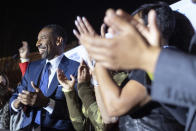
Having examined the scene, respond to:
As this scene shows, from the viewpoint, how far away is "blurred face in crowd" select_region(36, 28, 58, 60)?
76.4 inches

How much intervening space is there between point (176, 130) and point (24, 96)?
1017 mm

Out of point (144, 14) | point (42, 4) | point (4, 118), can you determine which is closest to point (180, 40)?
point (144, 14)

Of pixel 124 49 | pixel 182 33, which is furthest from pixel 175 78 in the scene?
pixel 182 33

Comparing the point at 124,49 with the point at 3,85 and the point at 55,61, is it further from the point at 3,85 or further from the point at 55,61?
the point at 3,85

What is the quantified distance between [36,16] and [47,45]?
2055mm

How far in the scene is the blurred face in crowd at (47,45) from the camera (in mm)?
1940

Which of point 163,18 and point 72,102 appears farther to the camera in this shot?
point 72,102

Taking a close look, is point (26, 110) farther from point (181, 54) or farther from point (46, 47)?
point (181, 54)

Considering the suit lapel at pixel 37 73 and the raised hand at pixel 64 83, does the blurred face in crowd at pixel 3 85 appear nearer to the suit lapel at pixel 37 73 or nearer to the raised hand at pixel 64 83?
the suit lapel at pixel 37 73

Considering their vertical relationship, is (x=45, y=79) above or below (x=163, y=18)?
below

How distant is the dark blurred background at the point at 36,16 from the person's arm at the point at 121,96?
2.09 metres

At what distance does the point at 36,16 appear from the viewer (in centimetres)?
383

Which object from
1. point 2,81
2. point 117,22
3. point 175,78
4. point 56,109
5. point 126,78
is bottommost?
point 56,109

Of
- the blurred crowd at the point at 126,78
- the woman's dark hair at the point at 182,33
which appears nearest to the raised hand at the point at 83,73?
the blurred crowd at the point at 126,78
